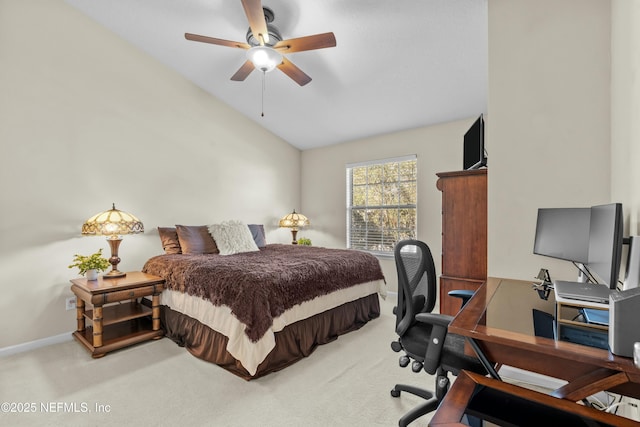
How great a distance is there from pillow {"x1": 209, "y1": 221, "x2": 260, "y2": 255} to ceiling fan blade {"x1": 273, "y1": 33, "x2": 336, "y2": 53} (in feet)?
7.17

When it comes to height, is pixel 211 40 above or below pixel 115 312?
above

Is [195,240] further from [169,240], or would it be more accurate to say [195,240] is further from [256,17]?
[256,17]

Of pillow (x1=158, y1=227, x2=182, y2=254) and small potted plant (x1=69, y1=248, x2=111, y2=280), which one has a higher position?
pillow (x1=158, y1=227, x2=182, y2=254)

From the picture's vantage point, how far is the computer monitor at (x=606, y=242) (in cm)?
114

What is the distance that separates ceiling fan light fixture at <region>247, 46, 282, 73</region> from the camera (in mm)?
2418

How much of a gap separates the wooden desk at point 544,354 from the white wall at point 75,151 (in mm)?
3503

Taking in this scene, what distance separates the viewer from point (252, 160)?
4.75 metres

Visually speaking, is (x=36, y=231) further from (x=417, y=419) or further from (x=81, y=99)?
(x=417, y=419)

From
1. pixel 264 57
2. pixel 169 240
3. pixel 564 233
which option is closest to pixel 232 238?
pixel 169 240

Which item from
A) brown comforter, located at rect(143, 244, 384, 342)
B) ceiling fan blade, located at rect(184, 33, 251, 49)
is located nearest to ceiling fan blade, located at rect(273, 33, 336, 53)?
ceiling fan blade, located at rect(184, 33, 251, 49)

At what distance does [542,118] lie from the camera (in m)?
2.09

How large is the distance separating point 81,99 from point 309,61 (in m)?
2.37

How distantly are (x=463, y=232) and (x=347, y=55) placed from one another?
6.62 feet

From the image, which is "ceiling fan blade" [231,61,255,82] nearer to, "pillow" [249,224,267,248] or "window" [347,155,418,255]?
"pillow" [249,224,267,248]
